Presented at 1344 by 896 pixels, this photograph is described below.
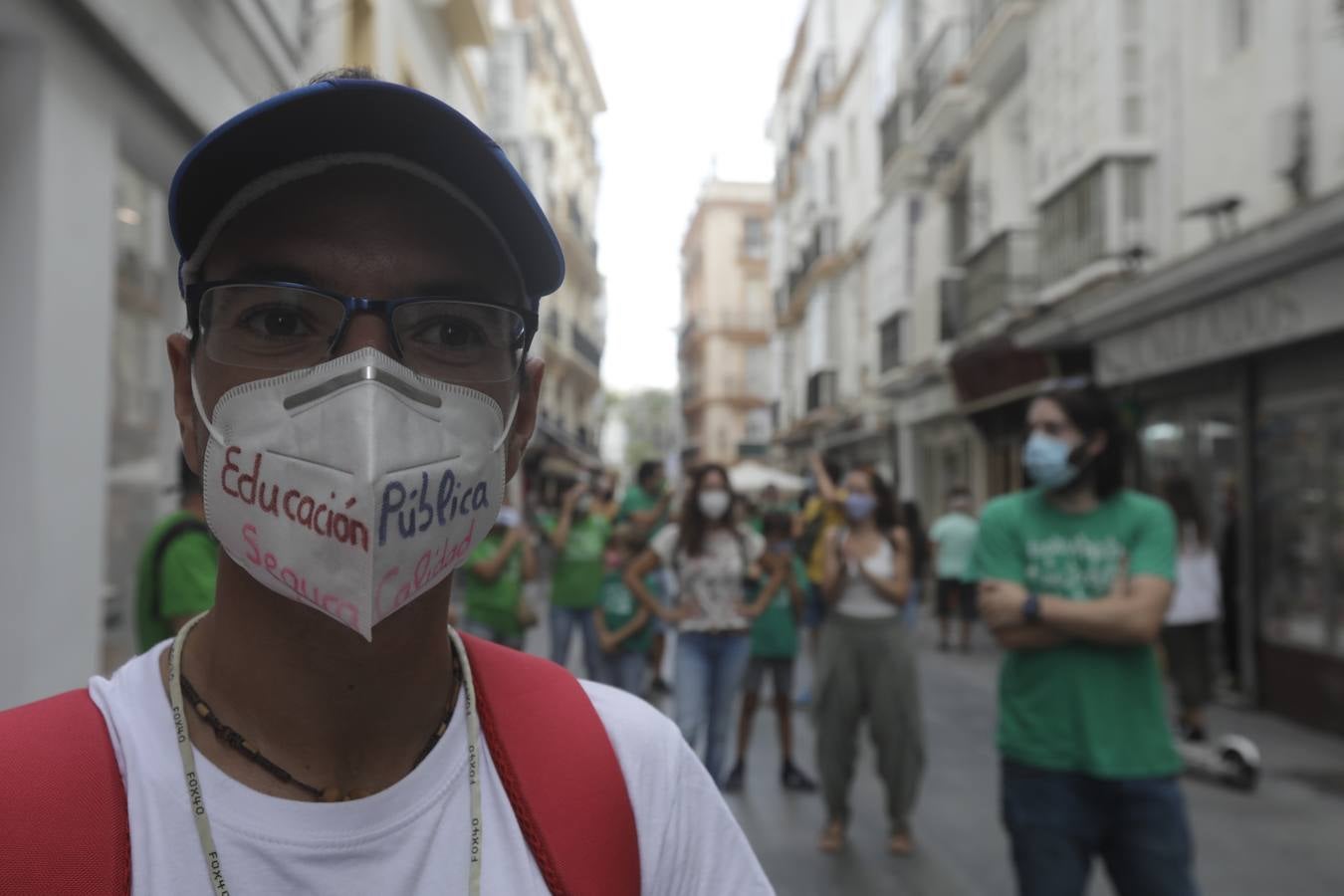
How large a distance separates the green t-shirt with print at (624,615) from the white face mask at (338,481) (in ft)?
20.1

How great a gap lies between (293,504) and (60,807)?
0.37 m

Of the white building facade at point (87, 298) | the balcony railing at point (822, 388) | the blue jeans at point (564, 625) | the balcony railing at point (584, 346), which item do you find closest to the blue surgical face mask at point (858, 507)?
the blue jeans at point (564, 625)

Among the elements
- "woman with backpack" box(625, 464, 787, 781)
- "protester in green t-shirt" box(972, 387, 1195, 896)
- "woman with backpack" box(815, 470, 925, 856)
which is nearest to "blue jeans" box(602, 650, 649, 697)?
"woman with backpack" box(625, 464, 787, 781)

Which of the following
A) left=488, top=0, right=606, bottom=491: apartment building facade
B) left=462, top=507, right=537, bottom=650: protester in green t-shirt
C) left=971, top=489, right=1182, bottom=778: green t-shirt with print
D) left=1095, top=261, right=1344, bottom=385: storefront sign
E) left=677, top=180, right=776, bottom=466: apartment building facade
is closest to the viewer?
left=971, top=489, right=1182, bottom=778: green t-shirt with print

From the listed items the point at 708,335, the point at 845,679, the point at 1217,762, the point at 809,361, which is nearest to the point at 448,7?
the point at 845,679

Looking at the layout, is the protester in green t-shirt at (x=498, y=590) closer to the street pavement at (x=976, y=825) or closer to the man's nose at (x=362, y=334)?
the street pavement at (x=976, y=825)

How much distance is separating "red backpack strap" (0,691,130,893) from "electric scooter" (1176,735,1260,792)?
722 cm

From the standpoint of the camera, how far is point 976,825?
604cm

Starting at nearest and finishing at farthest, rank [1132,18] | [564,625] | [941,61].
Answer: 1. [564,625]
2. [1132,18]
3. [941,61]

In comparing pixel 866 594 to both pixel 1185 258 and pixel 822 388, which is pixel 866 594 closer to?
pixel 1185 258

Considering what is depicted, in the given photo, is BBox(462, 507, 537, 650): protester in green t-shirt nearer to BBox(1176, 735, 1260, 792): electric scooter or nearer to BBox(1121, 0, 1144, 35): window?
BBox(1176, 735, 1260, 792): electric scooter

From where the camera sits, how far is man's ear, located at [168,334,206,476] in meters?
1.30

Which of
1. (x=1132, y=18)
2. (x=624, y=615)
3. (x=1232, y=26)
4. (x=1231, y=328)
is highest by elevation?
(x=1132, y=18)

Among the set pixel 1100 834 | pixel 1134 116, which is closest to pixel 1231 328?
pixel 1134 116
